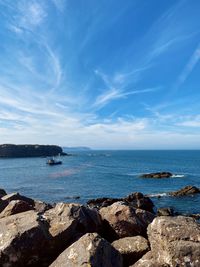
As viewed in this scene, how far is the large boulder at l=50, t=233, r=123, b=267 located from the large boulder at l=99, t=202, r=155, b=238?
133 inches

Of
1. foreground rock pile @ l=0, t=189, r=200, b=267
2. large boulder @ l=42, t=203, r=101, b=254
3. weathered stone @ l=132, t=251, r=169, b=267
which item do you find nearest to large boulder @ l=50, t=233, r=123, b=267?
foreground rock pile @ l=0, t=189, r=200, b=267

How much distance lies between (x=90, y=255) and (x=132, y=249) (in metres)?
2.97

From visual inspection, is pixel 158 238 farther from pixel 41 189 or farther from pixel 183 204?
pixel 41 189

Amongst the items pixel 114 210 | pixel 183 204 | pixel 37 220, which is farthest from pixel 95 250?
pixel 183 204

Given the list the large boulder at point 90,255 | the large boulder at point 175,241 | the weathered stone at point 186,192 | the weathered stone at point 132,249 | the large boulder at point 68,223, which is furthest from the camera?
the weathered stone at point 186,192

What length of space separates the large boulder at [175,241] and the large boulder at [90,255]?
1.38 m

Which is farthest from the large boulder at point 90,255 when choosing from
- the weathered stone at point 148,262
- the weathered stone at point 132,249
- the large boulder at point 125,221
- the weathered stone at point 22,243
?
the large boulder at point 125,221

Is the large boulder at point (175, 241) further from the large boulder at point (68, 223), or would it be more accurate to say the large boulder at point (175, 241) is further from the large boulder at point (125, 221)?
the large boulder at point (68, 223)

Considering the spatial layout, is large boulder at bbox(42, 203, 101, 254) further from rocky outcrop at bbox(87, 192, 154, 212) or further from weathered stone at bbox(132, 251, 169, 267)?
rocky outcrop at bbox(87, 192, 154, 212)

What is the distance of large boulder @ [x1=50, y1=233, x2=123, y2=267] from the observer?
8.78 metres

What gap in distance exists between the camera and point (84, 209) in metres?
13.0

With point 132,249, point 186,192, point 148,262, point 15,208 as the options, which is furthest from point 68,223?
point 186,192

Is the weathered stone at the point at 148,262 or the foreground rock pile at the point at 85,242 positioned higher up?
the foreground rock pile at the point at 85,242

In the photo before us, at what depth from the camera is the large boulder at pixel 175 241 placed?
30.1ft
